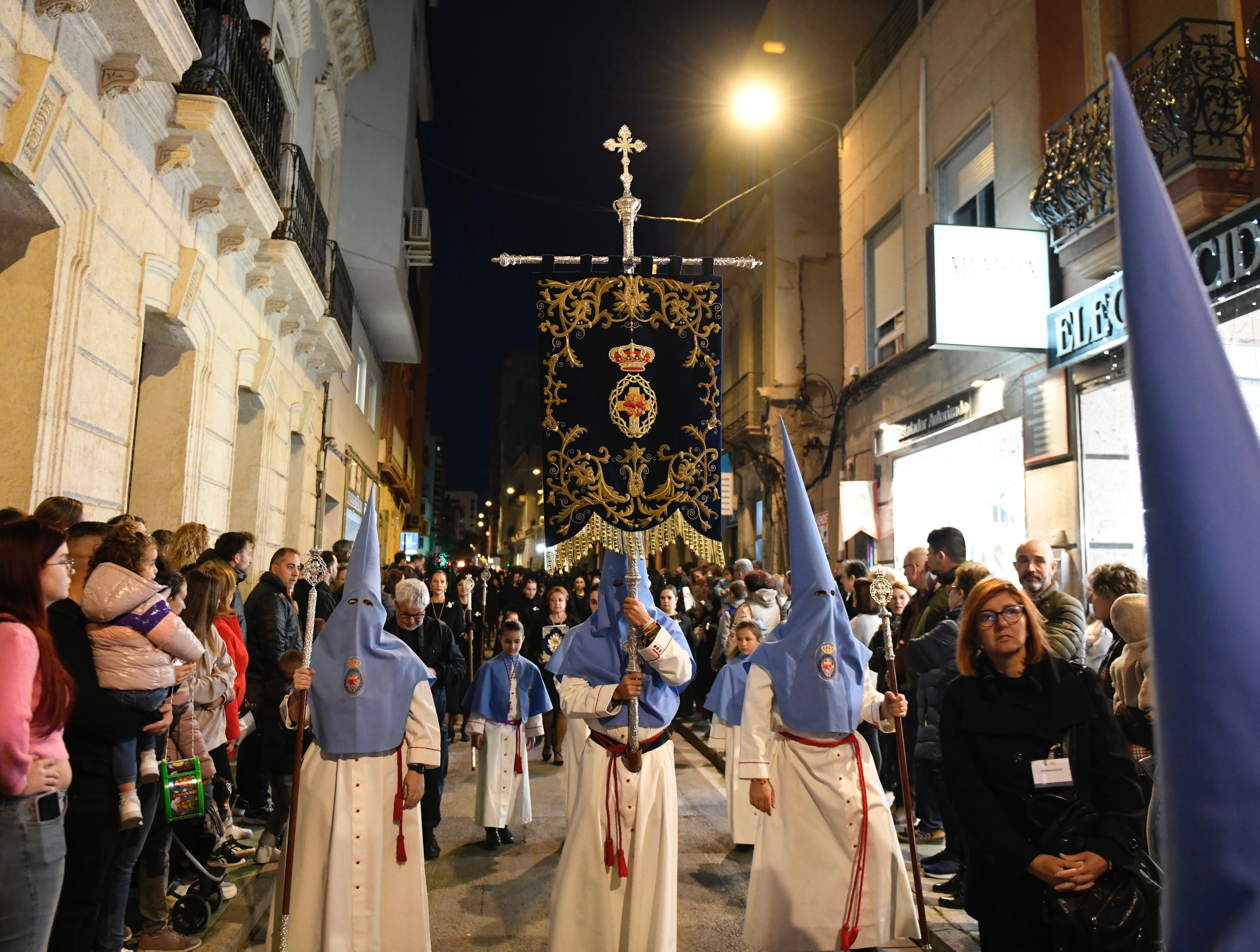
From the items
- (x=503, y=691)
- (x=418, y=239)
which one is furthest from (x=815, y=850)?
(x=418, y=239)

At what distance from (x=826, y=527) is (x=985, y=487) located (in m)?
4.92

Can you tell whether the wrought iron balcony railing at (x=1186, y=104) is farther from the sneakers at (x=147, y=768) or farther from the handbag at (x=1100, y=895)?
the sneakers at (x=147, y=768)

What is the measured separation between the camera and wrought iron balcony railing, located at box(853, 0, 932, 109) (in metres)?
15.4

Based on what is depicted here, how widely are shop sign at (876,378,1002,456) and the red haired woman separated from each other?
407 inches

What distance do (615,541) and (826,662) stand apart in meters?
1.38

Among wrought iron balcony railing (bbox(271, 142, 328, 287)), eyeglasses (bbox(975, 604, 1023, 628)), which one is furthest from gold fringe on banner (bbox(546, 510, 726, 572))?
wrought iron balcony railing (bbox(271, 142, 328, 287))

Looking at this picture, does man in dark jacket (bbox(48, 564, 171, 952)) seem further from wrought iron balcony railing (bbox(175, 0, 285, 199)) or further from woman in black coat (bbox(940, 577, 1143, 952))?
wrought iron balcony railing (bbox(175, 0, 285, 199))

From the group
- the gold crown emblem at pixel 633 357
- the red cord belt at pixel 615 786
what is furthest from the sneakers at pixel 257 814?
the gold crown emblem at pixel 633 357

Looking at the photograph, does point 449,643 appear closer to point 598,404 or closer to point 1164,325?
point 598,404

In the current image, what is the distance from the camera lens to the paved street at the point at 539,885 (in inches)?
209

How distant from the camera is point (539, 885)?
639 cm

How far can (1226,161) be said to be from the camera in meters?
7.96

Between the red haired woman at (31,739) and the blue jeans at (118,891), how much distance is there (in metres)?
0.94

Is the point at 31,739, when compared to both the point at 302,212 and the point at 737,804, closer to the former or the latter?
the point at 737,804
